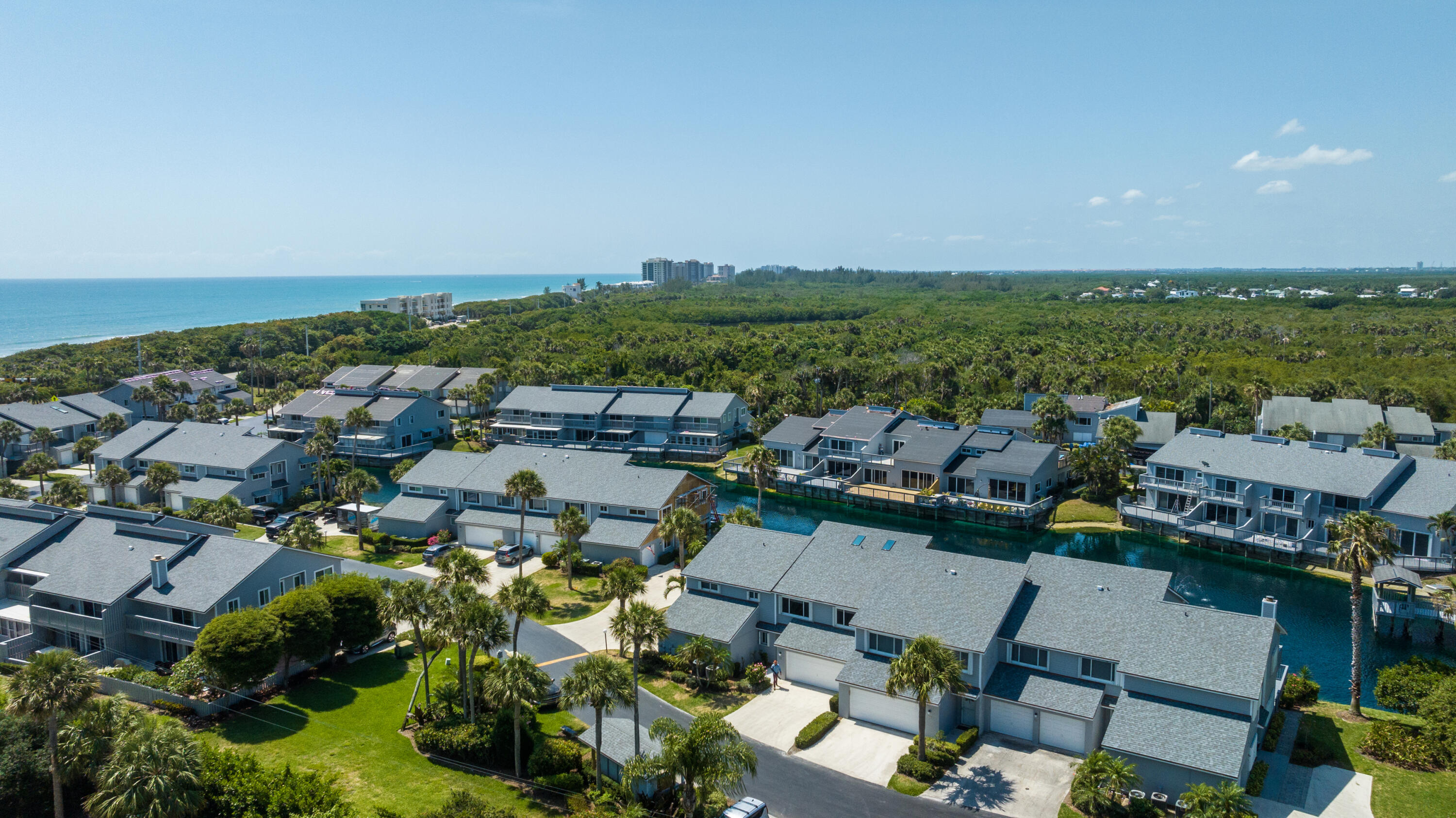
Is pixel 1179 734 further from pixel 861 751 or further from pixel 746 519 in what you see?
pixel 746 519

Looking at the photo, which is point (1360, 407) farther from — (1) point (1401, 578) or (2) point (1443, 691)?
(2) point (1443, 691)

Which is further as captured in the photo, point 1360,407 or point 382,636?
point 1360,407

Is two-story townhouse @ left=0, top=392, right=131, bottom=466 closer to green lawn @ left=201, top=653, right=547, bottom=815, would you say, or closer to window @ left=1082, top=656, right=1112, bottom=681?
green lawn @ left=201, top=653, right=547, bottom=815

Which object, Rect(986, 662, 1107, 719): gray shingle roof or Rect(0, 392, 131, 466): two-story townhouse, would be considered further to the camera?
Rect(0, 392, 131, 466): two-story townhouse

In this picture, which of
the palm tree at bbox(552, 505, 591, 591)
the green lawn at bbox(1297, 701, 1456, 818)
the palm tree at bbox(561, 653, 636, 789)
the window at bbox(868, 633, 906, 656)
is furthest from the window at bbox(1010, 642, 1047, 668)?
the palm tree at bbox(552, 505, 591, 591)

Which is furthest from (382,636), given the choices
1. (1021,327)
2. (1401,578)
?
(1021,327)

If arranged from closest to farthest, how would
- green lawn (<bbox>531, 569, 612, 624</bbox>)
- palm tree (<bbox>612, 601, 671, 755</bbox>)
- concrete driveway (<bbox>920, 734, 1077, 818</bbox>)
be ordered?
concrete driveway (<bbox>920, 734, 1077, 818</bbox>) < palm tree (<bbox>612, 601, 671, 755</bbox>) < green lawn (<bbox>531, 569, 612, 624</bbox>)
